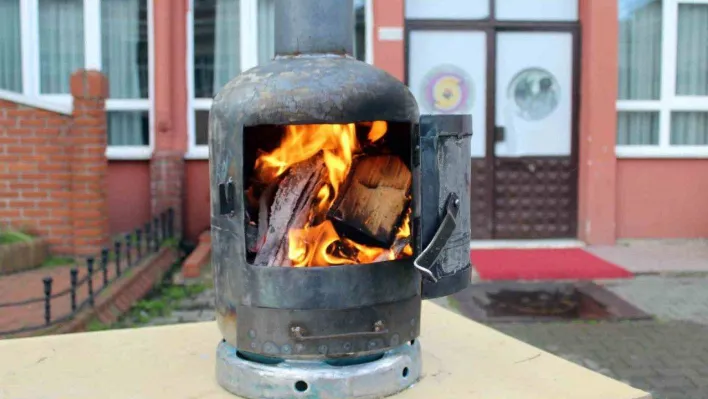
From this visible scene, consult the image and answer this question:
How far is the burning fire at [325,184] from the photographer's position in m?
A: 2.97

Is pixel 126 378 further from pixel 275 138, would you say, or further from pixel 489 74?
pixel 489 74

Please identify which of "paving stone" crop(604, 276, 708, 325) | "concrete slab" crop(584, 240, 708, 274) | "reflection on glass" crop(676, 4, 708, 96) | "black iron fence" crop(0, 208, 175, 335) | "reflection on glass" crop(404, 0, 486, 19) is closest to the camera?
"black iron fence" crop(0, 208, 175, 335)

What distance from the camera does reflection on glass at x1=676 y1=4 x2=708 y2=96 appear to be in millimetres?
9742

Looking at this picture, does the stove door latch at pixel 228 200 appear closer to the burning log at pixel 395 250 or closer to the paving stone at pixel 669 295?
the burning log at pixel 395 250

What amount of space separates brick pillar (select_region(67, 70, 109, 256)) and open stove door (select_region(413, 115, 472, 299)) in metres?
4.87

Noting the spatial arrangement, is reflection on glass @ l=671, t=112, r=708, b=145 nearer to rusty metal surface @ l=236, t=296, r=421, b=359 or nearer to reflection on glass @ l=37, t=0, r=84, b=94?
reflection on glass @ l=37, t=0, r=84, b=94

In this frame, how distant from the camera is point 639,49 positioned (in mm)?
9703

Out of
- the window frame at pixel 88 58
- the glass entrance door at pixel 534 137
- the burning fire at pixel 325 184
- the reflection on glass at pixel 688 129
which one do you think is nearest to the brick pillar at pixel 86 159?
the window frame at pixel 88 58

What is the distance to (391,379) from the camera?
302 cm

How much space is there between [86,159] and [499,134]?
4.90m

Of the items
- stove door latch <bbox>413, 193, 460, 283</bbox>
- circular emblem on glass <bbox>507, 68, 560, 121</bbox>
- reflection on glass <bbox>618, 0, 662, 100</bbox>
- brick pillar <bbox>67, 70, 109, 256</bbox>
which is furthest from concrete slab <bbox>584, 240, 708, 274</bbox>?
stove door latch <bbox>413, 193, 460, 283</bbox>

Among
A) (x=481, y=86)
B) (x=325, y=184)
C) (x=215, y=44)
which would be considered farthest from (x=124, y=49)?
(x=325, y=184)

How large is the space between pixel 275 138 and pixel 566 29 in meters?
7.14

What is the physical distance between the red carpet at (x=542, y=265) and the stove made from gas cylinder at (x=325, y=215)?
4669 millimetres
